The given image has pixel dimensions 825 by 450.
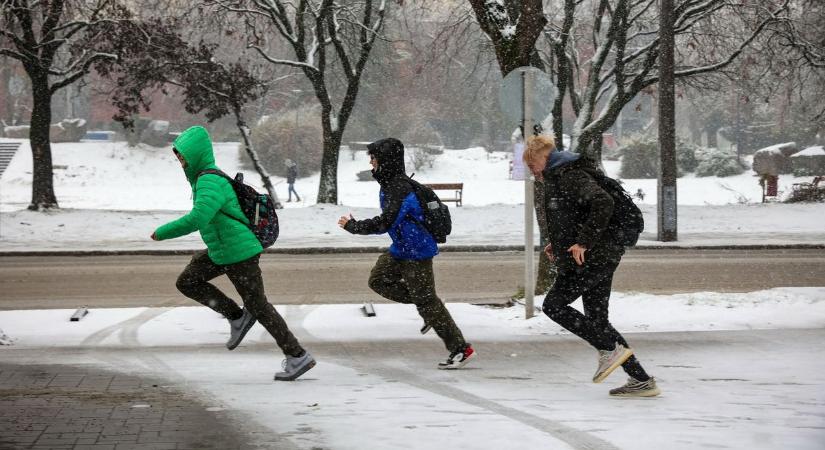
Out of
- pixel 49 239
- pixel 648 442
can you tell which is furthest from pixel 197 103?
pixel 648 442

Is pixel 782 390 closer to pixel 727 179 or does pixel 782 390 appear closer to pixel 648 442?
pixel 648 442

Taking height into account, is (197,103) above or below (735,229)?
above

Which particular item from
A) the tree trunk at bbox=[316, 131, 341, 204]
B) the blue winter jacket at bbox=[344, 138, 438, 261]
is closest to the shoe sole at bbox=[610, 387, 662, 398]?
the blue winter jacket at bbox=[344, 138, 438, 261]

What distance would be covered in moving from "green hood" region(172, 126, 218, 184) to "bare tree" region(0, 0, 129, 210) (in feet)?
60.7

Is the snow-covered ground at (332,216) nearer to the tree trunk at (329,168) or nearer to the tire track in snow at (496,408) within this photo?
the tree trunk at (329,168)

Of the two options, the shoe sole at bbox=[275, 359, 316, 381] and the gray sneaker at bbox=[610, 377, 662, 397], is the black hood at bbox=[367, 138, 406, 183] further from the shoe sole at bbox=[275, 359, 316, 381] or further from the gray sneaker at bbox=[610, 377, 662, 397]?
the gray sneaker at bbox=[610, 377, 662, 397]

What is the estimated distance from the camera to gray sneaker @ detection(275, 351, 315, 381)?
7.14 m

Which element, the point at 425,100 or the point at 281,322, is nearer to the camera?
the point at 281,322

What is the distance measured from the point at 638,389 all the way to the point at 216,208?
283 cm

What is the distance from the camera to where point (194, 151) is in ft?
22.7

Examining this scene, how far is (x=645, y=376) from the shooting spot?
6570 mm

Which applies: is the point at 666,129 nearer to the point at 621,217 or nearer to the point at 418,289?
the point at 418,289

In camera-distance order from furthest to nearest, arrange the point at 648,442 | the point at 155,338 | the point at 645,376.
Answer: the point at 155,338, the point at 645,376, the point at 648,442

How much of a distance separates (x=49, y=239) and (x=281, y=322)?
16432 millimetres
